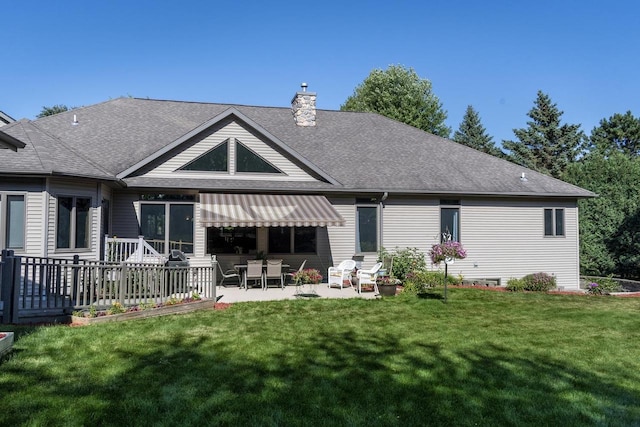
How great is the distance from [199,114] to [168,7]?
533 centimetres

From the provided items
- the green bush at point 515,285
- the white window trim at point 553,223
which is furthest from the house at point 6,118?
the white window trim at point 553,223

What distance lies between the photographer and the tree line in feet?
83.1

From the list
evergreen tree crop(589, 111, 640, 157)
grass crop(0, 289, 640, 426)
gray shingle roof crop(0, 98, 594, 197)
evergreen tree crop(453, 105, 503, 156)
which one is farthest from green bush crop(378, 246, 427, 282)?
evergreen tree crop(453, 105, 503, 156)

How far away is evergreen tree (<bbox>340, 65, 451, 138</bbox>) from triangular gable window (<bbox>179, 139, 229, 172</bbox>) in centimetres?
3136

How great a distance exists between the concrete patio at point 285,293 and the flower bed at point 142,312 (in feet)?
4.83

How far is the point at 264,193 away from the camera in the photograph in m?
17.5

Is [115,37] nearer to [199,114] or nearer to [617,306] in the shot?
[199,114]

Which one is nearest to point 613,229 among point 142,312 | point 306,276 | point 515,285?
point 515,285

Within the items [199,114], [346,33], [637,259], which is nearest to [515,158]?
[637,259]

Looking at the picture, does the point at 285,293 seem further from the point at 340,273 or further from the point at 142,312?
the point at 142,312

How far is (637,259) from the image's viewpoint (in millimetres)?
23922

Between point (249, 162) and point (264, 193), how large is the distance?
140 centimetres

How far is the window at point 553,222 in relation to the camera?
2052cm

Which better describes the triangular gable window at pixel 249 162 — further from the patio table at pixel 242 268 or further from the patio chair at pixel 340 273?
the patio chair at pixel 340 273
